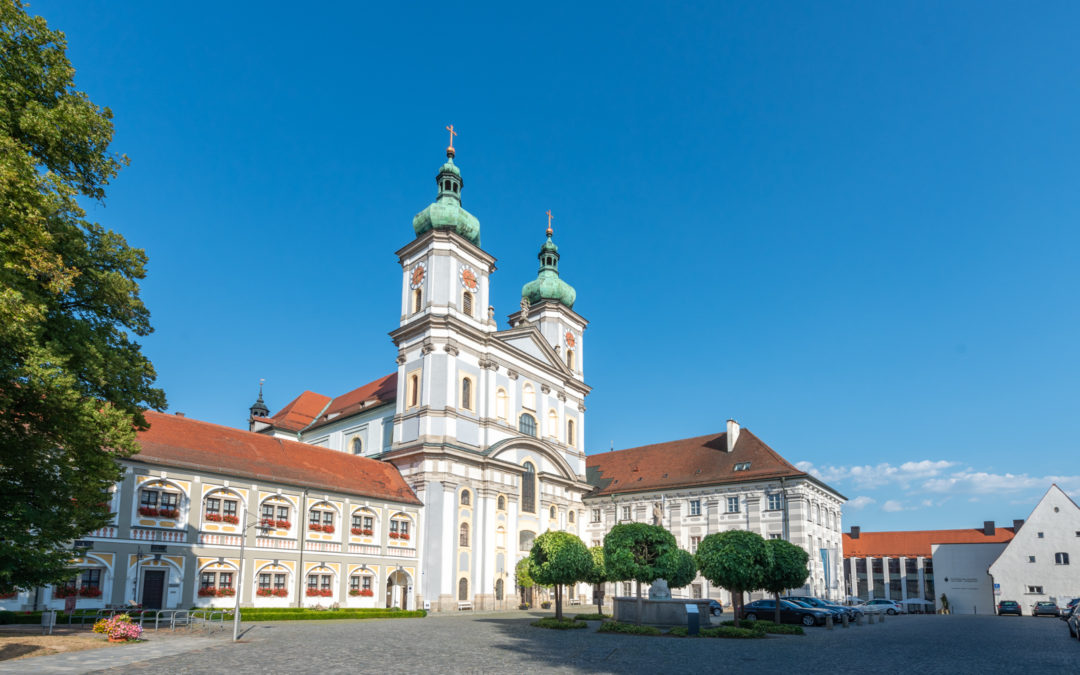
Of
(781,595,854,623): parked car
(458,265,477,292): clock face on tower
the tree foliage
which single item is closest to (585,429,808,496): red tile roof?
(781,595,854,623): parked car

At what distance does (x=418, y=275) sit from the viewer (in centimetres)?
5388

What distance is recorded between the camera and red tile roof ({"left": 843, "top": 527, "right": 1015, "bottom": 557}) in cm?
8056

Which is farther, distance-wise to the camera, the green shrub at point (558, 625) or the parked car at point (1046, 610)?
the parked car at point (1046, 610)

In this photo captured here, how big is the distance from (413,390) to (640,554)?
24.0 meters

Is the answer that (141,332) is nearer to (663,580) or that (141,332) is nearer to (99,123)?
(99,123)

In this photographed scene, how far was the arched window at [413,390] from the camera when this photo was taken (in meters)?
50.8

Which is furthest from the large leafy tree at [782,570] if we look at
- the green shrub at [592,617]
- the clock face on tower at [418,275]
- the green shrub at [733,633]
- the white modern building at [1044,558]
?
the white modern building at [1044,558]

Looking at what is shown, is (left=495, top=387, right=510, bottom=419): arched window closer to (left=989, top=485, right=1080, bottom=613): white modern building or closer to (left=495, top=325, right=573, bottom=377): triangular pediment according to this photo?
(left=495, top=325, right=573, bottom=377): triangular pediment

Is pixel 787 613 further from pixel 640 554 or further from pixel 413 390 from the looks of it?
pixel 413 390

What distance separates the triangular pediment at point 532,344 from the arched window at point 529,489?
28.5 ft

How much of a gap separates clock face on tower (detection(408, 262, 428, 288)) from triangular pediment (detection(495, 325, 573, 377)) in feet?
23.0

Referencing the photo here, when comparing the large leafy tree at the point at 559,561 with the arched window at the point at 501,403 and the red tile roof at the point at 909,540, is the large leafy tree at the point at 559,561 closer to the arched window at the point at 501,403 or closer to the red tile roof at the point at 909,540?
the arched window at the point at 501,403

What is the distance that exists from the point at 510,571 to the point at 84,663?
122 ft

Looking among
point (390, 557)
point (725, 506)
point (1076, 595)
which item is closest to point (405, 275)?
point (390, 557)
